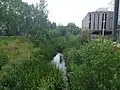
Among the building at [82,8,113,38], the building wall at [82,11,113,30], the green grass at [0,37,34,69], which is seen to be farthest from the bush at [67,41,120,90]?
the building wall at [82,11,113,30]

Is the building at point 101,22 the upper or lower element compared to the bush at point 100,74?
upper

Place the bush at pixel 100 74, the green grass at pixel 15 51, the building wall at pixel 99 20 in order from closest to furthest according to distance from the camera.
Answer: the bush at pixel 100 74 < the green grass at pixel 15 51 < the building wall at pixel 99 20

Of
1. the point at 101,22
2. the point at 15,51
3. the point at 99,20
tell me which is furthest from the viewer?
the point at 99,20

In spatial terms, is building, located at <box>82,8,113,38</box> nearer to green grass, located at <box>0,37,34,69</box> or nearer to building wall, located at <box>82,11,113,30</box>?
building wall, located at <box>82,11,113,30</box>

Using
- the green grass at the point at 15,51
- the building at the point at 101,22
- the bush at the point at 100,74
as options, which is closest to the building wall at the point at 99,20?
the building at the point at 101,22

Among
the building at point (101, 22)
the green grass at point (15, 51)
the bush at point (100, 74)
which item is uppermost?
the building at point (101, 22)

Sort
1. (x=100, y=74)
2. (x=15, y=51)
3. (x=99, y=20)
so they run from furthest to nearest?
(x=99, y=20), (x=15, y=51), (x=100, y=74)

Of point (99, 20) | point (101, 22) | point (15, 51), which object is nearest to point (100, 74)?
point (15, 51)

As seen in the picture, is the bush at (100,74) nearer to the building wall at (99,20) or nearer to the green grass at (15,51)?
the green grass at (15,51)

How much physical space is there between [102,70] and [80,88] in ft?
4.32

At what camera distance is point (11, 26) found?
199 feet

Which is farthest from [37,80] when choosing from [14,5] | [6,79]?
[14,5]

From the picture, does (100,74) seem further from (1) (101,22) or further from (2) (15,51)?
(1) (101,22)

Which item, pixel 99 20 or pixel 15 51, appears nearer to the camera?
pixel 15 51
